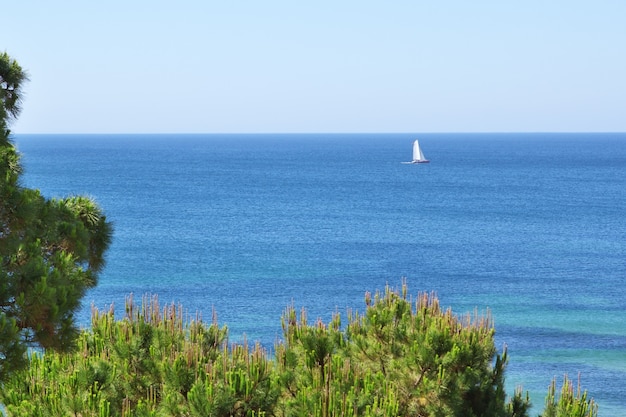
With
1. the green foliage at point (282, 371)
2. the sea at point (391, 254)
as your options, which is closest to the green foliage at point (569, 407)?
the green foliage at point (282, 371)

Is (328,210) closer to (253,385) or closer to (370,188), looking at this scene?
(370,188)

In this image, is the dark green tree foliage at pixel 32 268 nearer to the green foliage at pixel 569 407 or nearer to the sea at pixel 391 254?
the sea at pixel 391 254

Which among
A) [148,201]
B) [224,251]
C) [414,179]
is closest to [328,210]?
[148,201]

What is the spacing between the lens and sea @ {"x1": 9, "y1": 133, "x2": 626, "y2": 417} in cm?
4628

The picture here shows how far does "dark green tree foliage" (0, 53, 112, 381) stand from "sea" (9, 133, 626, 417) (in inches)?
198

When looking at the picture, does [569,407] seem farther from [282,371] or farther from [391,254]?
[391,254]

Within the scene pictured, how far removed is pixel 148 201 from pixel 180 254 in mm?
39816

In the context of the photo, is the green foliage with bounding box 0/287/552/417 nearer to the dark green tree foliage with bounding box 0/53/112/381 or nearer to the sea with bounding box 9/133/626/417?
the sea with bounding box 9/133/626/417

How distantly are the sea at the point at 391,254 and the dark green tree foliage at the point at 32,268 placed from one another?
5.02 metres

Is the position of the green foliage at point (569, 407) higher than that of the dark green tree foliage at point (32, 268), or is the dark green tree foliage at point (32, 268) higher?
the dark green tree foliage at point (32, 268)

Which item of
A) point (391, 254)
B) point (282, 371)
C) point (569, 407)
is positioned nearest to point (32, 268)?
Answer: point (282, 371)

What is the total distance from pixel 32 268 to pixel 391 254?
2485 inches

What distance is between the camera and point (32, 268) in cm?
821

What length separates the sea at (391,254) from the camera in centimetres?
4628
